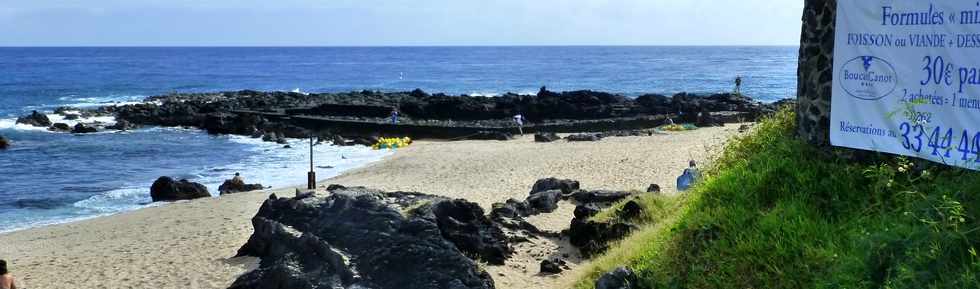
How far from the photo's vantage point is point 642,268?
7660 millimetres

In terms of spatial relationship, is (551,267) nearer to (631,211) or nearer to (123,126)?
(631,211)

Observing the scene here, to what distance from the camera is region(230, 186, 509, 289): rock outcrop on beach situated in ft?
26.6

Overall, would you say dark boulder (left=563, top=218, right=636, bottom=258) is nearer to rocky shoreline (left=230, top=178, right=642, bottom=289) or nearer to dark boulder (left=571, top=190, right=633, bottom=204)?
rocky shoreline (left=230, top=178, right=642, bottom=289)

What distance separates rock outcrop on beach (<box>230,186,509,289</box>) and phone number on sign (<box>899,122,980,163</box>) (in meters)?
3.82

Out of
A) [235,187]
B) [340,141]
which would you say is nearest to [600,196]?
[235,187]

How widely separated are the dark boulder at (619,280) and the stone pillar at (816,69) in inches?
80.5

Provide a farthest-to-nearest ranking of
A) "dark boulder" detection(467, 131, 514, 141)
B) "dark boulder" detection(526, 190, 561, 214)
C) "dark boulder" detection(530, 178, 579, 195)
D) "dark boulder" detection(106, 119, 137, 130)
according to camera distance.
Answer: "dark boulder" detection(106, 119, 137, 130) → "dark boulder" detection(467, 131, 514, 141) → "dark boulder" detection(530, 178, 579, 195) → "dark boulder" detection(526, 190, 561, 214)

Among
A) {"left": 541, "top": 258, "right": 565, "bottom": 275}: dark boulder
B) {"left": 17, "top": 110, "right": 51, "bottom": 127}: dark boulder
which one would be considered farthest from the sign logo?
{"left": 17, "top": 110, "right": 51, "bottom": 127}: dark boulder

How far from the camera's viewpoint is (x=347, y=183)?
2355 centimetres

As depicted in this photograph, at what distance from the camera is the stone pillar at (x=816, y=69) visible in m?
7.54

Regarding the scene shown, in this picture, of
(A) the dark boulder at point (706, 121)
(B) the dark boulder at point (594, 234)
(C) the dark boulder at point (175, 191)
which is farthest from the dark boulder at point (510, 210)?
(A) the dark boulder at point (706, 121)

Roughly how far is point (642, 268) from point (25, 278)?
10618 mm

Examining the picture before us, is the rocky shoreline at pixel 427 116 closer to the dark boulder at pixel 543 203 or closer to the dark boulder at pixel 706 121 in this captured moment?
the dark boulder at pixel 706 121

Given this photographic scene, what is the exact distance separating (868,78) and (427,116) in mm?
38257
